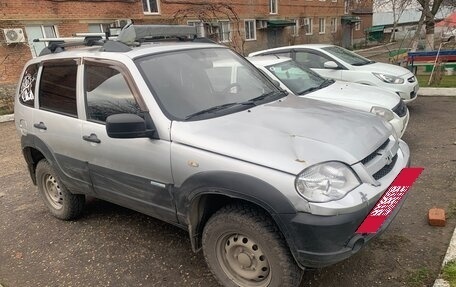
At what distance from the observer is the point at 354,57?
839cm

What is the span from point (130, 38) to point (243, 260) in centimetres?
223

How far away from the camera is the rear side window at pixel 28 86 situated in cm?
407

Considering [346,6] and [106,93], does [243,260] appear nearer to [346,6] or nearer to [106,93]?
[106,93]

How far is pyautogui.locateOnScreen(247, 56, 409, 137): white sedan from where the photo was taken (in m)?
5.24

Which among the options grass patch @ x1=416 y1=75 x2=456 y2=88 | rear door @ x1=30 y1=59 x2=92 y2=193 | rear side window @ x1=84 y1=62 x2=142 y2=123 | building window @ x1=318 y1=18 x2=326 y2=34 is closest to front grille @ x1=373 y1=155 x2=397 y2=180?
rear side window @ x1=84 y1=62 x2=142 y2=123

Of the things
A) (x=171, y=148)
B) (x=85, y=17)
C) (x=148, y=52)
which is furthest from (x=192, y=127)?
(x=85, y=17)

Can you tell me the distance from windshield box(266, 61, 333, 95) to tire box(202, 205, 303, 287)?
3.62 meters

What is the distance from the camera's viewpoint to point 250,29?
24156 millimetres

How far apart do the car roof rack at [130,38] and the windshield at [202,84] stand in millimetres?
397

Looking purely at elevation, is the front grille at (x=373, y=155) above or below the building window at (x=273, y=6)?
below

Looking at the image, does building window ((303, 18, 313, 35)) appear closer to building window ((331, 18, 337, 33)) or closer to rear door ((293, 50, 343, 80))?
building window ((331, 18, 337, 33))

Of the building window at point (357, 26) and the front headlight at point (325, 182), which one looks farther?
the building window at point (357, 26)

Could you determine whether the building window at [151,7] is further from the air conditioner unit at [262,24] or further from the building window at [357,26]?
the building window at [357,26]

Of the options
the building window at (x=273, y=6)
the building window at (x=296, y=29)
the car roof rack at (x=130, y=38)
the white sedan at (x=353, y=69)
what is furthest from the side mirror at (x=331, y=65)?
the building window at (x=296, y=29)
